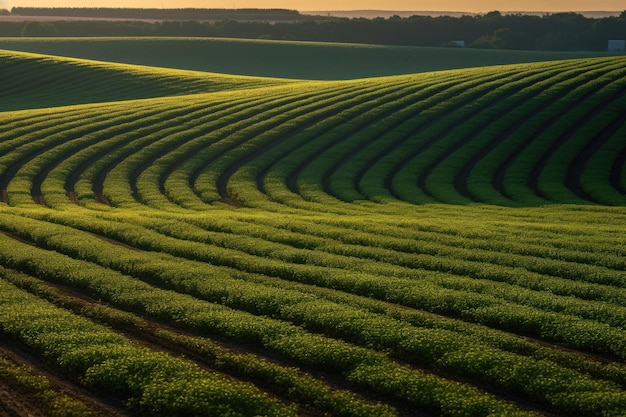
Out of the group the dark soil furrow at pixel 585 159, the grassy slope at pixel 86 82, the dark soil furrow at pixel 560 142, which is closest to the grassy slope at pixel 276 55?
the grassy slope at pixel 86 82

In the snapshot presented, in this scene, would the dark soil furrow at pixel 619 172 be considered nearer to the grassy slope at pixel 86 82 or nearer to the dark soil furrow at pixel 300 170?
the dark soil furrow at pixel 300 170

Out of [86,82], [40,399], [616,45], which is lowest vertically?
[40,399]

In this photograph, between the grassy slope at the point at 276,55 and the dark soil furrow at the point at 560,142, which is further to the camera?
the grassy slope at the point at 276,55

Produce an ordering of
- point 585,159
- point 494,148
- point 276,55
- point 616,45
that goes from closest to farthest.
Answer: point 585,159, point 494,148, point 276,55, point 616,45

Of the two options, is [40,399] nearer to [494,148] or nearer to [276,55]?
[494,148]

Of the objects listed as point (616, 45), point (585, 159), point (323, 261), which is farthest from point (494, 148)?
point (616, 45)

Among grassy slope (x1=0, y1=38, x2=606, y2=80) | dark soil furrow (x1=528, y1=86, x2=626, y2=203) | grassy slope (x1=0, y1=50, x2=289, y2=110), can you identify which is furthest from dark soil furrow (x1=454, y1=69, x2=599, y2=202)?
grassy slope (x1=0, y1=38, x2=606, y2=80)
